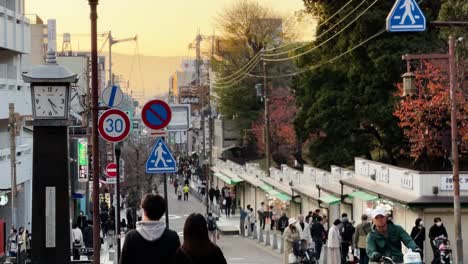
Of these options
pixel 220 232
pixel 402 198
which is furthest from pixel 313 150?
pixel 402 198

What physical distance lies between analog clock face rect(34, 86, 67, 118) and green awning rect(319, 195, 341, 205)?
21.2m

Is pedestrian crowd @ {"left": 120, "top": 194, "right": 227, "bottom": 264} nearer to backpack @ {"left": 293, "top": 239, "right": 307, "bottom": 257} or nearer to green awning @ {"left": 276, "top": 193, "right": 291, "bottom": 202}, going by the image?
backpack @ {"left": 293, "top": 239, "right": 307, "bottom": 257}

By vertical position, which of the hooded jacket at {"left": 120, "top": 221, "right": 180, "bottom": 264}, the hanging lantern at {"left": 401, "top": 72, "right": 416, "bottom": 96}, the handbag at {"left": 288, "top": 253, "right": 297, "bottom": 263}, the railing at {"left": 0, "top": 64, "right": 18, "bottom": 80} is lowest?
the handbag at {"left": 288, "top": 253, "right": 297, "bottom": 263}

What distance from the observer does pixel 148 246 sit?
7898mm

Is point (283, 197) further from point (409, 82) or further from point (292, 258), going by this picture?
point (409, 82)

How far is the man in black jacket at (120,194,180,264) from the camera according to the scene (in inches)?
311

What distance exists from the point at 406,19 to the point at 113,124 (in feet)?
18.8

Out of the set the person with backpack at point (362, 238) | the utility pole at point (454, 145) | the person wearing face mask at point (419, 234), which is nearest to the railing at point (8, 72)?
the person wearing face mask at point (419, 234)

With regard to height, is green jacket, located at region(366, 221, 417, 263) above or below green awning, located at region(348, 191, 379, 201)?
above

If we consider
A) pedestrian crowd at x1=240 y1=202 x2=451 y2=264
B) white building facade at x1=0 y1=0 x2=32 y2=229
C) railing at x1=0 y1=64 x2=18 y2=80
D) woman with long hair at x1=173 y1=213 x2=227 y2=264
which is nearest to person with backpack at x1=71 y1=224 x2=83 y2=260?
pedestrian crowd at x1=240 y1=202 x2=451 y2=264

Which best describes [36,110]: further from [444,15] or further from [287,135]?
[287,135]

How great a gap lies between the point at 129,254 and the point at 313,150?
131 ft

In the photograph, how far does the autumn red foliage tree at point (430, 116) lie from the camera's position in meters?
34.5

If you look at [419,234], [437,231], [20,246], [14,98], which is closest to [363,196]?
[437,231]
